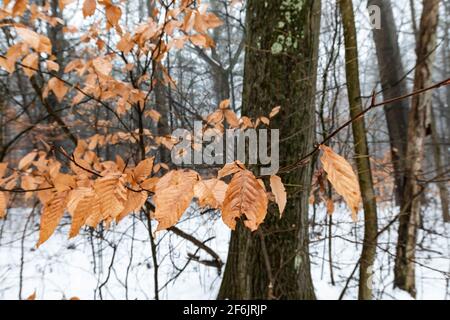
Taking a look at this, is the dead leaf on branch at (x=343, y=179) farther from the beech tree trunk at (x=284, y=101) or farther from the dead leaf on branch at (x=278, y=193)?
the beech tree trunk at (x=284, y=101)

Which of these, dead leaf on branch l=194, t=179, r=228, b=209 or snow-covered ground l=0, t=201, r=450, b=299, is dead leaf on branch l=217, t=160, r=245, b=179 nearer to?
dead leaf on branch l=194, t=179, r=228, b=209

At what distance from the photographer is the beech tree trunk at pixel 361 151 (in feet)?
6.86

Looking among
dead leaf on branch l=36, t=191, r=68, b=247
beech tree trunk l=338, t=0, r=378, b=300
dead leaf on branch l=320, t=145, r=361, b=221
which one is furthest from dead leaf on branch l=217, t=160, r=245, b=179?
beech tree trunk l=338, t=0, r=378, b=300

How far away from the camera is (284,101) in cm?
187

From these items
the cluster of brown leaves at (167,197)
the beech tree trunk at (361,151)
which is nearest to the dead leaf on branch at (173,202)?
the cluster of brown leaves at (167,197)

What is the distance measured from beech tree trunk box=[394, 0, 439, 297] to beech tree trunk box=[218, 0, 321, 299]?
130cm

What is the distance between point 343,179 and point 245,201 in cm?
23

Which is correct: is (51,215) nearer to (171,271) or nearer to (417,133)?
(171,271)

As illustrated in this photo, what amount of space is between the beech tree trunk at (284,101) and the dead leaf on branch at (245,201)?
42.3 inches

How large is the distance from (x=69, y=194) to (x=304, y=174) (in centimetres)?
143

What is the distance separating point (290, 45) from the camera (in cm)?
186

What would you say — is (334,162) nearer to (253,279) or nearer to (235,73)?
(253,279)

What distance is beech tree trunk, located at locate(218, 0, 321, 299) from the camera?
1856mm
